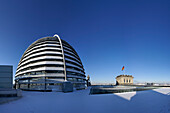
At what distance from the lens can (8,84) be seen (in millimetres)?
18000

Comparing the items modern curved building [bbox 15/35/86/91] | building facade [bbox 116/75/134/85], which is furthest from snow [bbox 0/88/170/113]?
building facade [bbox 116/75/134/85]

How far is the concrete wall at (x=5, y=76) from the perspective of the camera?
1760 cm

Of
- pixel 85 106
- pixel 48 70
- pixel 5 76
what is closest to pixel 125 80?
pixel 48 70

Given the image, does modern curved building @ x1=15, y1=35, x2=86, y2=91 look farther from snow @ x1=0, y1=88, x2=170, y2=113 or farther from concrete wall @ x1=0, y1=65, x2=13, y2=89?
snow @ x1=0, y1=88, x2=170, y2=113

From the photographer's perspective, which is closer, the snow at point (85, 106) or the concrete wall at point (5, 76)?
the snow at point (85, 106)

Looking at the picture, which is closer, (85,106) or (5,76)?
(85,106)

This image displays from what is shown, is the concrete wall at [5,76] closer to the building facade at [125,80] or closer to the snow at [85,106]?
the snow at [85,106]

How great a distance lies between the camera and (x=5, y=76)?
701 inches

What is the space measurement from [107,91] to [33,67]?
25.1 meters

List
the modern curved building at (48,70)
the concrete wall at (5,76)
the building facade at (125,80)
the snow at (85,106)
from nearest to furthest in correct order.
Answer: the snow at (85,106) < the concrete wall at (5,76) < the modern curved building at (48,70) < the building facade at (125,80)

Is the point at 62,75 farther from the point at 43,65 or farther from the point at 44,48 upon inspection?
the point at 44,48

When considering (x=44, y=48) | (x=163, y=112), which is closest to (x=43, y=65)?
(x=44, y=48)

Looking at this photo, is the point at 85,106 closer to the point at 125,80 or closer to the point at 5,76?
the point at 5,76

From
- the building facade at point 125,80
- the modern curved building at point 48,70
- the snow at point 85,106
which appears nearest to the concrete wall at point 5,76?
the snow at point 85,106
